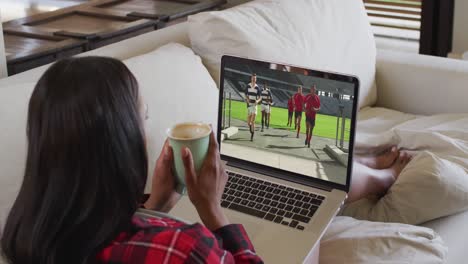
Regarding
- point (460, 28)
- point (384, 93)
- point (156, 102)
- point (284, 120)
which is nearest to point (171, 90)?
point (156, 102)

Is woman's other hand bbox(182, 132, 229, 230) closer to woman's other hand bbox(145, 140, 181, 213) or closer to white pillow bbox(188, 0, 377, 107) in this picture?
woman's other hand bbox(145, 140, 181, 213)

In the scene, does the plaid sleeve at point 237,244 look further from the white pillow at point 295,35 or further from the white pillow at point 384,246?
the white pillow at point 295,35

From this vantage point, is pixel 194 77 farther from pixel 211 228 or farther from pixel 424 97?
pixel 424 97

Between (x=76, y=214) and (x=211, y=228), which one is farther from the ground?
(x=76, y=214)

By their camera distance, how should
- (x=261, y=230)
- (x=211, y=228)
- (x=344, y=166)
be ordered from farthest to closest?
(x=344, y=166), (x=261, y=230), (x=211, y=228)

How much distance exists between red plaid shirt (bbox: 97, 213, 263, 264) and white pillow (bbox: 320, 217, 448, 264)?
0.50 m

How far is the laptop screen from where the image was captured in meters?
1.39

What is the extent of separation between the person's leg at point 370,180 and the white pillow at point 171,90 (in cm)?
41

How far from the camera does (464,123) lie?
212 cm

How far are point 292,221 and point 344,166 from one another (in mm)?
180

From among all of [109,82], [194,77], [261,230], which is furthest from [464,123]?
[109,82]

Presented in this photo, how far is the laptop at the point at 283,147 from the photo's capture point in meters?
1.36

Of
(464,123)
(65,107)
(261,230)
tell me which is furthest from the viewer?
(464,123)

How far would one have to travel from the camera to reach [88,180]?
93 cm
